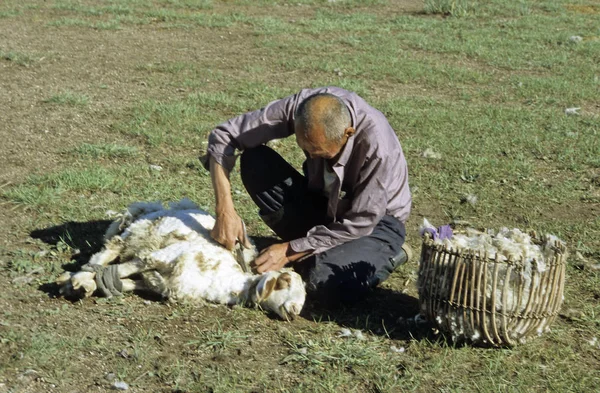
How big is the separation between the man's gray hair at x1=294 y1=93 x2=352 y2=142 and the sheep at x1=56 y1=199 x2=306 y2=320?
74 cm

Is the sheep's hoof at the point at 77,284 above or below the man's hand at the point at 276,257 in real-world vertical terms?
below

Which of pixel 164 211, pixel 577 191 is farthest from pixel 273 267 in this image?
pixel 577 191

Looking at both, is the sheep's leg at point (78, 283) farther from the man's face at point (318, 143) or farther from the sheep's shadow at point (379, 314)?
the man's face at point (318, 143)

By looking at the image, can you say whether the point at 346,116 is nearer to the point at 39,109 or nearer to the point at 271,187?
the point at 271,187

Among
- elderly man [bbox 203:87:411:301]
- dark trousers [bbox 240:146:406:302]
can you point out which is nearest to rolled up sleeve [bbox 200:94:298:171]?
elderly man [bbox 203:87:411:301]

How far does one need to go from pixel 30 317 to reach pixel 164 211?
92 cm

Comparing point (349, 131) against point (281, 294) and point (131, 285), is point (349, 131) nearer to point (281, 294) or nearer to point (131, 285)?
point (281, 294)

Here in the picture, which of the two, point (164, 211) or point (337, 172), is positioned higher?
point (337, 172)

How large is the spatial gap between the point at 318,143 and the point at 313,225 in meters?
0.85

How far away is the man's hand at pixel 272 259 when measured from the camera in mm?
3984

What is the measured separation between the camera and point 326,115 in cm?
367

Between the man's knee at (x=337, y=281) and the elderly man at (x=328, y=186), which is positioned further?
the man's knee at (x=337, y=281)

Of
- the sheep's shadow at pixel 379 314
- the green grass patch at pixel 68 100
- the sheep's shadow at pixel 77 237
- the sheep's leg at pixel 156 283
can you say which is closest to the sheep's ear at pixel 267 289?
the sheep's shadow at pixel 379 314

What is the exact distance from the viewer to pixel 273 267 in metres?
4.00
